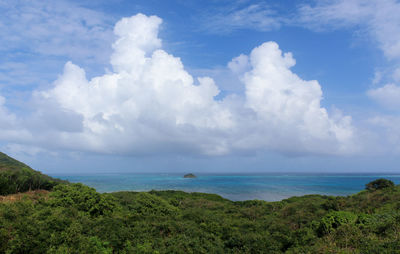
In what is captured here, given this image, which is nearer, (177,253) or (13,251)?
(13,251)

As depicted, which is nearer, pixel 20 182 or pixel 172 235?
pixel 172 235

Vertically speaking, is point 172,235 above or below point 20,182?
below

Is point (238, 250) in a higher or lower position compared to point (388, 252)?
lower

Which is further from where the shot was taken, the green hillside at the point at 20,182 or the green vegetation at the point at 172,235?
the green hillside at the point at 20,182

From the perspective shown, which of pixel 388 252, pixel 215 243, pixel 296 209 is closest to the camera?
pixel 388 252

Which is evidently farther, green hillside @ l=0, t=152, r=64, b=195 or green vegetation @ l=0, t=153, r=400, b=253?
green hillside @ l=0, t=152, r=64, b=195

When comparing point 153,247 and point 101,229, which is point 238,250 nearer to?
point 153,247

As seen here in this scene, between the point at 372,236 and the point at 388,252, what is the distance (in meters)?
2.93

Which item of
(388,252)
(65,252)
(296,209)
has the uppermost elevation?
(388,252)

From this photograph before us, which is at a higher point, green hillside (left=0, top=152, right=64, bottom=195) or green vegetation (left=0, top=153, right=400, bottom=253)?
green hillside (left=0, top=152, right=64, bottom=195)

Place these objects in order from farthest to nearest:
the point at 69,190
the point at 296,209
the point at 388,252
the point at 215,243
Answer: the point at 296,209
the point at 69,190
the point at 215,243
the point at 388,252

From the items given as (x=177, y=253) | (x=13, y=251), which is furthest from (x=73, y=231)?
(x=177, y=253)

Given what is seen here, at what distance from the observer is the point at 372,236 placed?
34.2ft

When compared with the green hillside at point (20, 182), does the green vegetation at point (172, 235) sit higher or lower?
lower
